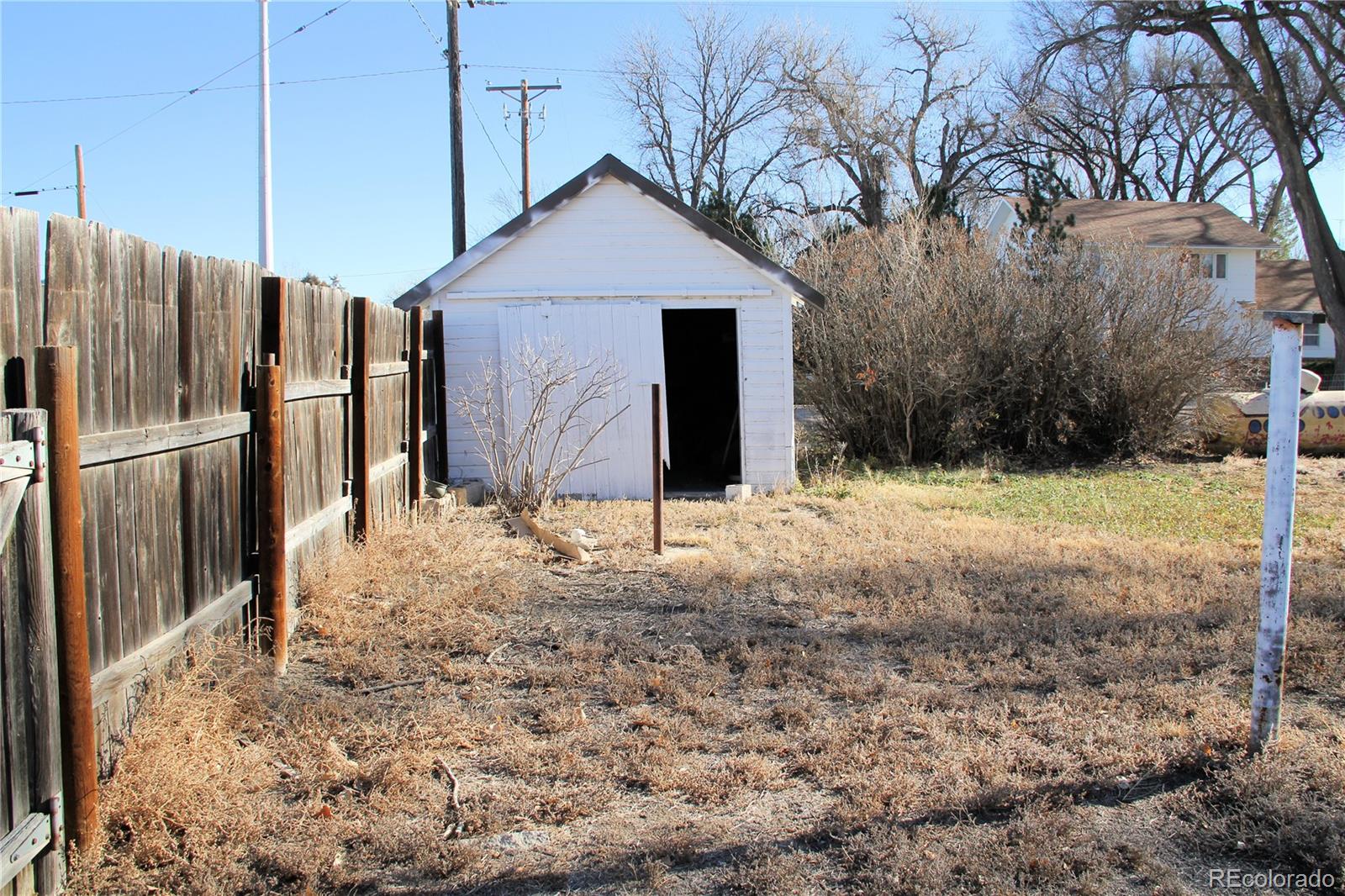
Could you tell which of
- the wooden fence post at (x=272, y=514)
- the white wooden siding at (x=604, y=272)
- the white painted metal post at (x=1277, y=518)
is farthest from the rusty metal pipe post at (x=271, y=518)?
the white wooden siding at (x=604, y=272)

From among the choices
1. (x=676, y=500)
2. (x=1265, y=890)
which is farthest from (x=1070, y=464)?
(x=1265, y=890)

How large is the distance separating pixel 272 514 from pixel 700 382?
449 inches

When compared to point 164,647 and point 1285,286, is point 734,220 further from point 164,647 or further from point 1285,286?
point 1285,286

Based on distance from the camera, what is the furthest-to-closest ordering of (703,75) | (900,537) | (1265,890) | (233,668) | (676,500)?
(703,75) < (676,500) < (900,537) < (233,668) < (1265,890)

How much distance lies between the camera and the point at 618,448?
35.6ft

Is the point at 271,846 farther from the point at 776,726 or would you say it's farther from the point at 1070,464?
the point at 1070,464

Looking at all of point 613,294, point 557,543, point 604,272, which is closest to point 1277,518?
point 557,543

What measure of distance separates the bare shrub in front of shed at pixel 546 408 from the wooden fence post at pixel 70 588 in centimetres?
689

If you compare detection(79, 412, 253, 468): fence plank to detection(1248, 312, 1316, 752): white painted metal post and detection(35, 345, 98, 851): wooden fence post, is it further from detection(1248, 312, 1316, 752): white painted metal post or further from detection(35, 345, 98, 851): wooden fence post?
detection(1248, 312, 1316, 752): white painted metal post

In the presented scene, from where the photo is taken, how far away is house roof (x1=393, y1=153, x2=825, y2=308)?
10.6 m

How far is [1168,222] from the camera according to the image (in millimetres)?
30625

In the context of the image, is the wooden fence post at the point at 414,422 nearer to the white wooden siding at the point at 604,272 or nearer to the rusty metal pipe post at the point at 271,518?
the white wooden siding at the point at 604,272

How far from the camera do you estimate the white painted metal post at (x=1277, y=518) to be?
143 inches

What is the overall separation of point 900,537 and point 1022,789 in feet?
16.0
